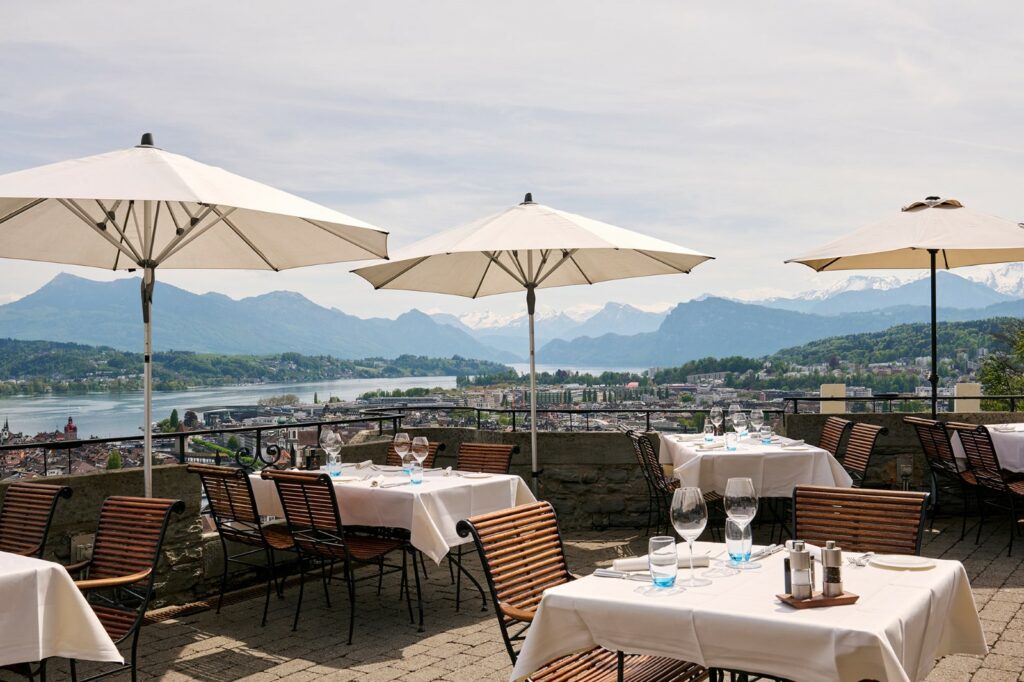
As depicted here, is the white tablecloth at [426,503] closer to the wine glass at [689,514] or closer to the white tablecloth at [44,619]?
the white tablecloth at [44,619]

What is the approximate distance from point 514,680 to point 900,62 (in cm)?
968

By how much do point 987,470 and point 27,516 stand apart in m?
6.75

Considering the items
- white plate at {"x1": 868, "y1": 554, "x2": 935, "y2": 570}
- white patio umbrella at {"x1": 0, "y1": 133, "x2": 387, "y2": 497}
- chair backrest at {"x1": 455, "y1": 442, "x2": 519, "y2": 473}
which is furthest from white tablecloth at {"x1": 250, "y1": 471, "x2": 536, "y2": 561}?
white plate at {"x1": 868, "y1": 554, "x2": 935, "y2": 570}

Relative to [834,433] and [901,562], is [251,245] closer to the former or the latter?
[901,562]

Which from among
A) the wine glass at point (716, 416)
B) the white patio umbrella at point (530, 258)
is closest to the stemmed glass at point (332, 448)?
the white patio umbrella at point (530, 258)

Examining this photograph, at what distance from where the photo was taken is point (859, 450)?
24.7 feet

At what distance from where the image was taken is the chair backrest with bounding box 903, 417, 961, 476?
24.5 feet

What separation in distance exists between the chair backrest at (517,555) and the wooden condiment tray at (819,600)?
0.98 m

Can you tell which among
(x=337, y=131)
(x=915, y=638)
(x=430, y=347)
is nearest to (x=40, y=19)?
(x=337, y=131)

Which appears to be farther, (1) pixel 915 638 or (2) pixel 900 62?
(2) pixel 900 62

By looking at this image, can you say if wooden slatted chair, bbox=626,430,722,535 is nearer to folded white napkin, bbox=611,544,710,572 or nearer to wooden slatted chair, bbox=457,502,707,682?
wooden slatted chair, bbox=457,502,707,682

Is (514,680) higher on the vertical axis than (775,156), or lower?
lower

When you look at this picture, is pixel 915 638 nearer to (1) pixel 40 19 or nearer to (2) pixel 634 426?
(2) pixel 634 426

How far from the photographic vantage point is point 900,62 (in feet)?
34.2
